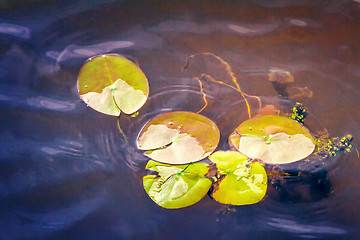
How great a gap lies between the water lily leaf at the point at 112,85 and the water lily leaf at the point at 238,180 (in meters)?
0.53

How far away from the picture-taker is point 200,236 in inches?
68.7

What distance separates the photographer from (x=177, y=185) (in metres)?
1.61

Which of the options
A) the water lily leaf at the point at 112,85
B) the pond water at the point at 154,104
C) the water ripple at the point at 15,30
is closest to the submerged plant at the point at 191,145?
the water lily leaf at the point at 112,85

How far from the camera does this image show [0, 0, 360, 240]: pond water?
5.74ft

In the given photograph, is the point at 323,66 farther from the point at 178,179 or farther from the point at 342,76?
the point at 178,179

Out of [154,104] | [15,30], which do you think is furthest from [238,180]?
[15,30]

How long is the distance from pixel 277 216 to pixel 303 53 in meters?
0.97

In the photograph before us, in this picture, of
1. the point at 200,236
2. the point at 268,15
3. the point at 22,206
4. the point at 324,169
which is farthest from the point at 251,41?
the point at 22,206

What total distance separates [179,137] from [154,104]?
30 cm

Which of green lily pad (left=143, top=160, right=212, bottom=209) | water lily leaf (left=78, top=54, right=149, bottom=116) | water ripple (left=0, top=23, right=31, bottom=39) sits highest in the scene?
water ripple (left=0, top=23, right=31, bottom=39)

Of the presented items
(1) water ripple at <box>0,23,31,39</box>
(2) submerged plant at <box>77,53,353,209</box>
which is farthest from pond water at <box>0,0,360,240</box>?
(2) submerged plant at <box>77,53,353,209</box>

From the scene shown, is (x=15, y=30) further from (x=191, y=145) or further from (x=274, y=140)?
(x=274, y=140)

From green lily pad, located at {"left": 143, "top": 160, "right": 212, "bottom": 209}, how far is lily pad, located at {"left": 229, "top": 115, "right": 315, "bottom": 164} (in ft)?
0.86

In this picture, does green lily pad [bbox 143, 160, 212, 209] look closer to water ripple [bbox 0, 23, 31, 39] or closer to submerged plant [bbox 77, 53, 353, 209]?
submerged plant [bbox 77, 53, 353, 209]
